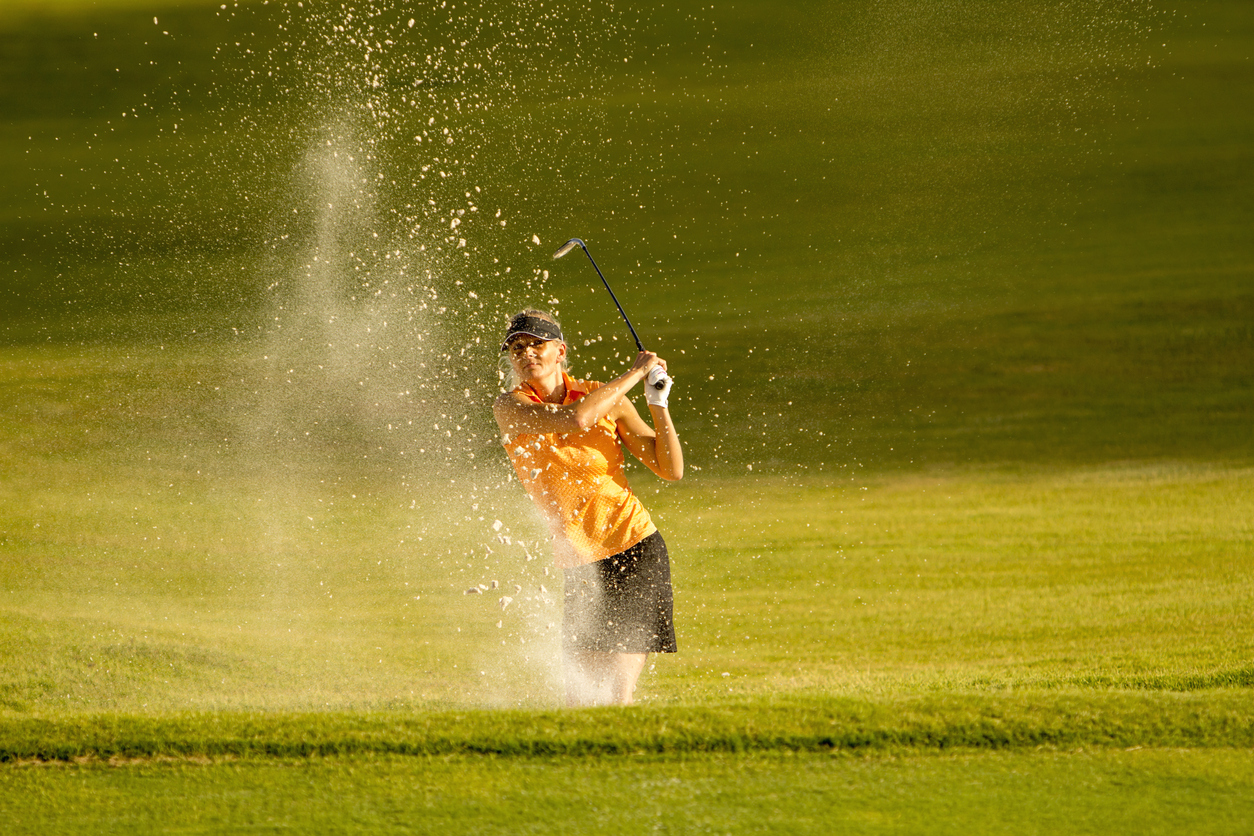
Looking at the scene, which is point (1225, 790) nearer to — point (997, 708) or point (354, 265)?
point (997, 708)

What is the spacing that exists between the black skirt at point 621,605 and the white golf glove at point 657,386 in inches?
16.4

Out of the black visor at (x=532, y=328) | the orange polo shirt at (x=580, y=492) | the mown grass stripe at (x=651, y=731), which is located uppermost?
the black visor at (x=532, y=328)

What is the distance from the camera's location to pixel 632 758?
9.13ft

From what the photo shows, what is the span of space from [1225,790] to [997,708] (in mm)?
552

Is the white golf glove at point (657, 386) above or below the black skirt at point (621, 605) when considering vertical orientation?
above

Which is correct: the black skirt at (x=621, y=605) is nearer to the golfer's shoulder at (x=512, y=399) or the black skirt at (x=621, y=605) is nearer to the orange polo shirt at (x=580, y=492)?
the orange polo shirt at (x=580, y=492)

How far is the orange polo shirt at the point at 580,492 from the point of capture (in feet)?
11.7

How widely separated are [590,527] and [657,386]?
1.51 ft

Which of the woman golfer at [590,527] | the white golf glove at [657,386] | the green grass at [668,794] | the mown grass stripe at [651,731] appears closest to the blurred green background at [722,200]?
the white golf glove at [657,386]

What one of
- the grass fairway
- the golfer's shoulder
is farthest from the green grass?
the golfer's shoulder

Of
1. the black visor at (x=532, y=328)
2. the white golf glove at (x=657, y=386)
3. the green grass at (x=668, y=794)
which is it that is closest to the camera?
the green grass at (x=668, y=794)

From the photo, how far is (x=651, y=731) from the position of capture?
2.87 meters

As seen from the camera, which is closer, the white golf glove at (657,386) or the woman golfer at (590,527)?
the woman golfer at (590,527)

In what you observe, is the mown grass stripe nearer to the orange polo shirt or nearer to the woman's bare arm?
the orange polo shirt
